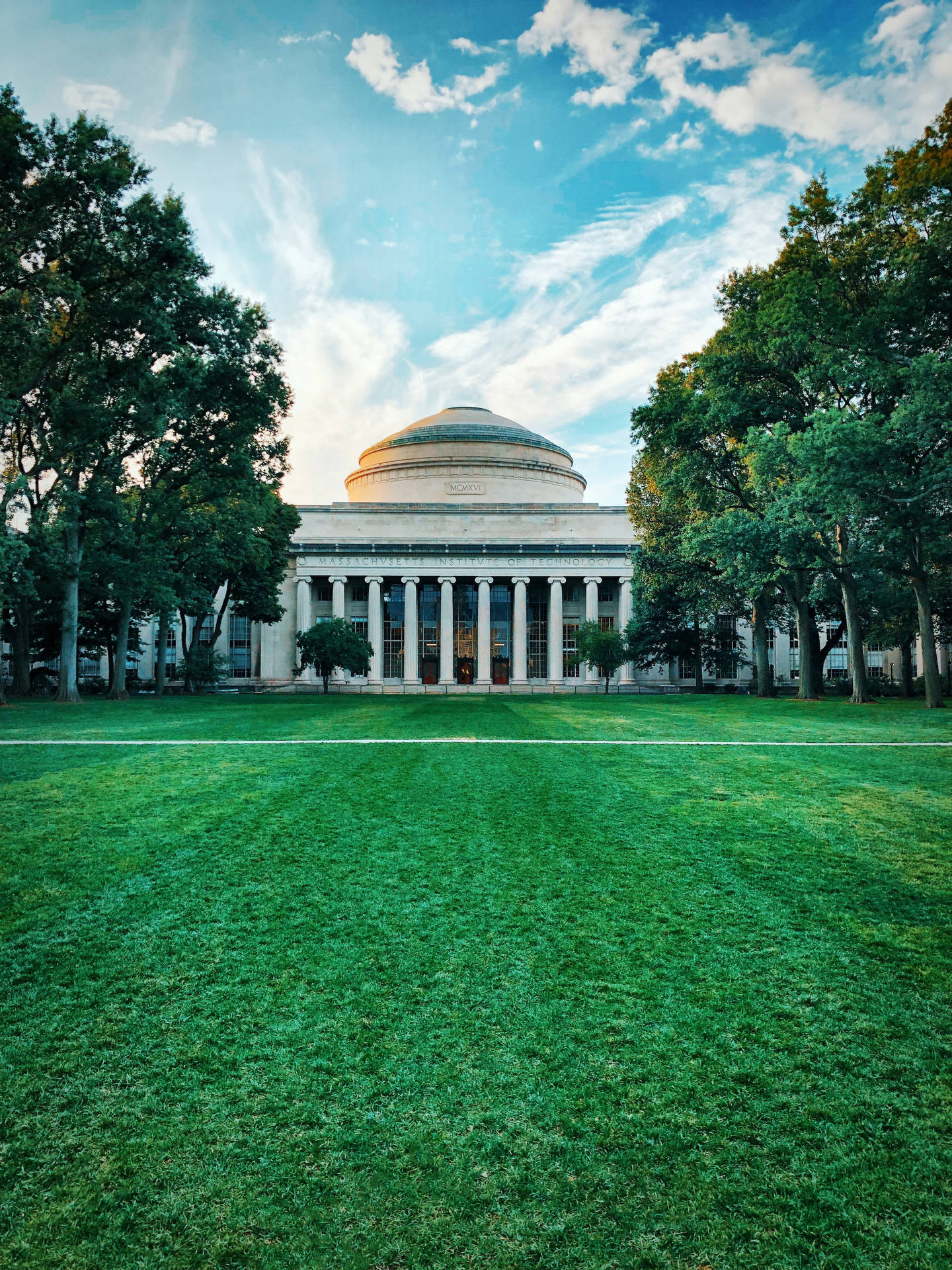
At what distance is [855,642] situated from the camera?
28.8 meters

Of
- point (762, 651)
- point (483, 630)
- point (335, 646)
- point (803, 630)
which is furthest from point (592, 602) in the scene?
point (803, 630)

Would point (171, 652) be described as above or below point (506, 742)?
above

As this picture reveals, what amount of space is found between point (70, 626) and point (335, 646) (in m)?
15.8

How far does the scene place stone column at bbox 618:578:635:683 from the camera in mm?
58000

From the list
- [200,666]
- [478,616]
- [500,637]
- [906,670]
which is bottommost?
[906,670]

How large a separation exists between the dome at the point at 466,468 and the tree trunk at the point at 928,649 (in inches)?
1795

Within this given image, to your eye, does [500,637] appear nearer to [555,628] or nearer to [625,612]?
[555,628]

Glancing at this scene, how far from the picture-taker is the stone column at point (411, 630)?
5906cm

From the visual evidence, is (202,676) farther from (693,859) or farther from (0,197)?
(693,859)

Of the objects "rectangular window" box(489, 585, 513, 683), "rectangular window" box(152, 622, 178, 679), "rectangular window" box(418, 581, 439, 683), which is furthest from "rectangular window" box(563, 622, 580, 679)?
"rectangular window" box(152, 622, 178, 679)

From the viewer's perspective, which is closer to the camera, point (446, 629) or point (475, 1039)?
point (475, 1039)

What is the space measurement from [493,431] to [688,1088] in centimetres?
7051

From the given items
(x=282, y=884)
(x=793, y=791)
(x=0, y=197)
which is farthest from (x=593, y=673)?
(x=282, y=884)

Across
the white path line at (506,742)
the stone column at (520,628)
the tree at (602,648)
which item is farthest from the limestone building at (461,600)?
the white path line at (506,742)
